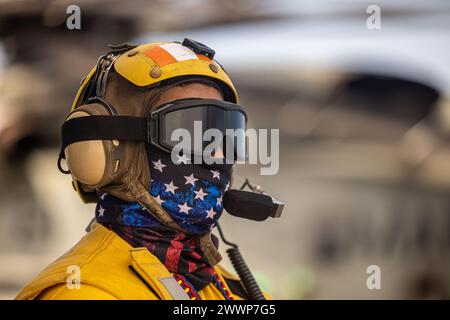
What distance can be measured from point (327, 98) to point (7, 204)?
7379mm

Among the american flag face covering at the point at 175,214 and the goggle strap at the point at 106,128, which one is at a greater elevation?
the goggle strap at the point at 106,128

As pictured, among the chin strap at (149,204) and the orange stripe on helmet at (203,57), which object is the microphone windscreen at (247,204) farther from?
the orange stripe on helmet at (203,57)

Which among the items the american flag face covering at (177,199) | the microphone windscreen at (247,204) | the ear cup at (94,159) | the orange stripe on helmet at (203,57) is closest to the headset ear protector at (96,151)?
the ear cup at (94,159)

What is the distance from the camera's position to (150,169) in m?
Answer: 2.52

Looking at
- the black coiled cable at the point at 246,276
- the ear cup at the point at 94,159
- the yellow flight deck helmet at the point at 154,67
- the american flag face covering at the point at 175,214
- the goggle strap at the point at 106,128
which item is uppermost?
the yellow flight deck helmet at the point at 154,67

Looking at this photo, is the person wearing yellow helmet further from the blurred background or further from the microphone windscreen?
the blurred background


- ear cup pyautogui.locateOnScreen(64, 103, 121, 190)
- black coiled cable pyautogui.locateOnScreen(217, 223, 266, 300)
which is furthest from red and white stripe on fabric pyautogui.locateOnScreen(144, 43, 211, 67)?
black coiled cable pyautogui.locateOnScreen(217, 223, 266, 300)

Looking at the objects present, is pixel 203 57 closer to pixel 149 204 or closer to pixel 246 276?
pixel 149 204

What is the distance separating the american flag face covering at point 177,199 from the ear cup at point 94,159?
0.43ft

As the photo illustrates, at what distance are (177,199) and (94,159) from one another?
1.15ft

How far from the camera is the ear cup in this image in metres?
2.37

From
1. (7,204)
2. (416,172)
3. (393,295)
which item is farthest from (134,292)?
(416,172)

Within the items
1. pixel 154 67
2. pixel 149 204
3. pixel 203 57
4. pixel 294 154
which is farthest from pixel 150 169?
pixel 294 154

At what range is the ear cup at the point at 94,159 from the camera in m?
2.37
